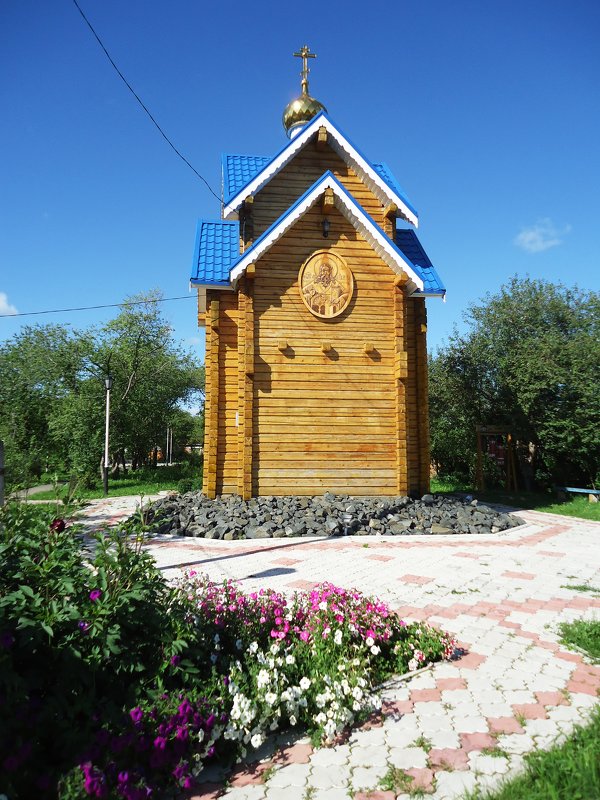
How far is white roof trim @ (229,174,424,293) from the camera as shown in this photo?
440 inches

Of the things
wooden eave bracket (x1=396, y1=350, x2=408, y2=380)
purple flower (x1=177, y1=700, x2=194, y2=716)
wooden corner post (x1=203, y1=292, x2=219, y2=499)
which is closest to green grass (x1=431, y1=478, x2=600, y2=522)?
wooden eave bracket (x1=396, y1=350, x2=408, y2=380)

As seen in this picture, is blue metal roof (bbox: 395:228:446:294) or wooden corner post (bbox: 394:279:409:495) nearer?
wooden corner post (bbox: 394:279:409:495)

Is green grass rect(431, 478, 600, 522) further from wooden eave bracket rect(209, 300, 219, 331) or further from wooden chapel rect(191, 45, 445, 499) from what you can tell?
wooden eave bracket rect(209, 300, 219, 331)

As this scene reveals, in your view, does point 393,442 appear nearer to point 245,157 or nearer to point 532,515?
point 532,515

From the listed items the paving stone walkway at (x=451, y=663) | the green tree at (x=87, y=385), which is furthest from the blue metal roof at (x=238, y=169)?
the green tree at (x=87, y=385)

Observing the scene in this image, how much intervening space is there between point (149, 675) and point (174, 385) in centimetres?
3308

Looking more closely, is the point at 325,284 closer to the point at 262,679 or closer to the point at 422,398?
the point at 422,398

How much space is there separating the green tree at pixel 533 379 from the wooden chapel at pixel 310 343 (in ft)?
22.7

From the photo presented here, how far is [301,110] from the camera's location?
Result: 15.1 m

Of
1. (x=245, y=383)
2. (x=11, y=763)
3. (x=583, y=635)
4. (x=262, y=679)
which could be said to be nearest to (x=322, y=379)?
(x=245, y=383)

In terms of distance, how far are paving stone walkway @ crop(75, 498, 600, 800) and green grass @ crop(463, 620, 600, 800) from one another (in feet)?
0.45

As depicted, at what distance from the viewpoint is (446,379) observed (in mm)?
20391

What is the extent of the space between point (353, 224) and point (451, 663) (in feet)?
33.5

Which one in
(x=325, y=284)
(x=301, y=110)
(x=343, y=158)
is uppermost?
(x=301, y=110)
